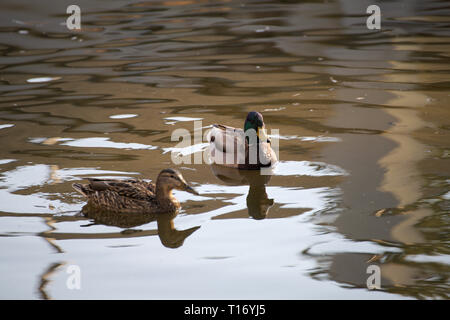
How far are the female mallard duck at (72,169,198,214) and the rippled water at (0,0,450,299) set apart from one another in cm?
16

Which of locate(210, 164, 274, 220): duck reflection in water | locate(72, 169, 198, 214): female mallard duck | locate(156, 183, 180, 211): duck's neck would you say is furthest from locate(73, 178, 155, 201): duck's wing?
locate(210, 164, 274, 220): duck reflection in water

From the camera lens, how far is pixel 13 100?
11367 millimetres

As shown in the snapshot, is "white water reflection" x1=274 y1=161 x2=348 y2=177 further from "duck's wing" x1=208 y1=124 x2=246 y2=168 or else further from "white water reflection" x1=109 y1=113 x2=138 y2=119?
"white water reflection" x1=109 y1=113 x2=138 y2=119

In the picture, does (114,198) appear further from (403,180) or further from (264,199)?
(403,180)

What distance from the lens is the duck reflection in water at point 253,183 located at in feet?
23.3

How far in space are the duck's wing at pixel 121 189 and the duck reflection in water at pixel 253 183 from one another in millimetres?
971

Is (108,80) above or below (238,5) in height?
below

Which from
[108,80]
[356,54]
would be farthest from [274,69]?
[108,80]

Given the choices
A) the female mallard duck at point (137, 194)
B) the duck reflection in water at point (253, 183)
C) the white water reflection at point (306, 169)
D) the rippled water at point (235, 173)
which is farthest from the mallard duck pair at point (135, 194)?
the white water reflection at point (306, 169)

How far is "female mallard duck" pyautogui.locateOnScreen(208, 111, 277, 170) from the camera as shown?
842cm

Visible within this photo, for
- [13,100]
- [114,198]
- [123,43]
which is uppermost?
[123,43]

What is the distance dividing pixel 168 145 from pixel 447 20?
9.05 meters

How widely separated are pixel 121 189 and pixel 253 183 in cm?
167

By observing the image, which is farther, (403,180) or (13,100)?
(13,100)
